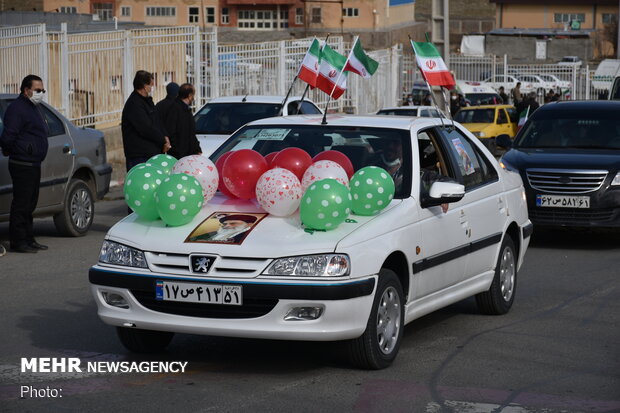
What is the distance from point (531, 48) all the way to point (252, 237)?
3474 inches

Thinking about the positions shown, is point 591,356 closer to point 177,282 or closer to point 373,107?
point 177,282

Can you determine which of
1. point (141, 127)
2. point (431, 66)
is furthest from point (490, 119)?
point (431, 66)

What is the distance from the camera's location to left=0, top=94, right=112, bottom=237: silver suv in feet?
42.7

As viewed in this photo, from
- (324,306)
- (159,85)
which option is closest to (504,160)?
(324,306)

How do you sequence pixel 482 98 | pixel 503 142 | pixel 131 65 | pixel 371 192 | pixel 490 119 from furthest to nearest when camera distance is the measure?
pixel 482 98, pixel 490 119, pixel 131 65, pixel 503 142, pixel 371 192

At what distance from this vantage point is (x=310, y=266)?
6633 millimetres

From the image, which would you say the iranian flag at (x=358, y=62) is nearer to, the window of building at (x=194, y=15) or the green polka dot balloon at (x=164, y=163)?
the green polka dot balloon at (x=164, y=163)

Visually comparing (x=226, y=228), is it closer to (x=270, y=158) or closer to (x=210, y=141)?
(x=270, y=158)

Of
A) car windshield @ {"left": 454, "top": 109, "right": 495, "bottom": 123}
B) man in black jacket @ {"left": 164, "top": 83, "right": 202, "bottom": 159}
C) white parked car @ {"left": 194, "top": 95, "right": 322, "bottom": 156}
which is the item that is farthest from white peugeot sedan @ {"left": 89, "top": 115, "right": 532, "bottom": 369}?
car windshield @ {"left": 454, "top": 109, "right": 495, "bottom": 123}

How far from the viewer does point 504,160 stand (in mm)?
13875

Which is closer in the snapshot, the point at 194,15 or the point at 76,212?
the point at 76,212

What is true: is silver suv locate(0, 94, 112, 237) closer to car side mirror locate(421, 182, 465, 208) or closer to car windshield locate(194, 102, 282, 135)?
car windshield locate(194, 102, 282, 135)

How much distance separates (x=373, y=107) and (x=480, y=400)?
32.1m

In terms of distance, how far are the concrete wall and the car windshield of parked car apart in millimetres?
75390
